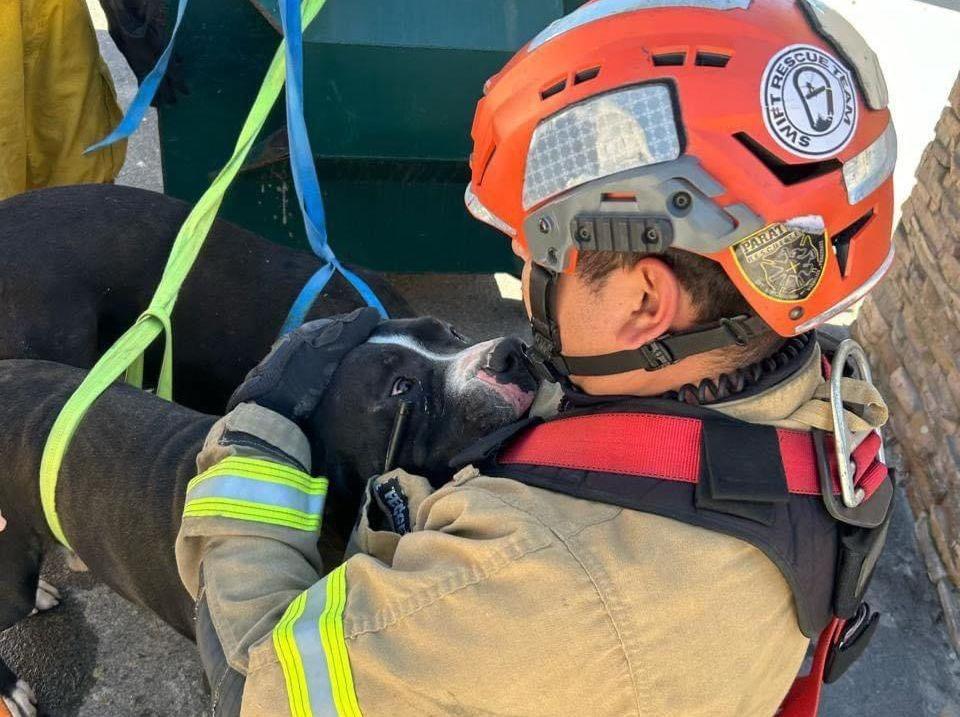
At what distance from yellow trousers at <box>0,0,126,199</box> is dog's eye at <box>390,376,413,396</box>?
8.99ft

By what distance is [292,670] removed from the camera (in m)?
1.47

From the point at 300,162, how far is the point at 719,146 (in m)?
1.51

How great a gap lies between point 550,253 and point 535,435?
0.34m

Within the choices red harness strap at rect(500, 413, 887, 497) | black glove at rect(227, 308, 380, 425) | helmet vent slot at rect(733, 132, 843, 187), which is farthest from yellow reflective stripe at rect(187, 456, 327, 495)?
helmet vent slot at rect(733, 132, 843, 187)

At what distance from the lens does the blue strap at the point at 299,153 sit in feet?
8.38

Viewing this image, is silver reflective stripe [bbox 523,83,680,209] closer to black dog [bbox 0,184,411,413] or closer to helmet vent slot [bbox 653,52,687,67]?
helmet vent slot [bbox 653,52,687,67]

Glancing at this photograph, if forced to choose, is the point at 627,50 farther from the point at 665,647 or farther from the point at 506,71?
the point at 665,647

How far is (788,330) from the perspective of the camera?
5.19 feet

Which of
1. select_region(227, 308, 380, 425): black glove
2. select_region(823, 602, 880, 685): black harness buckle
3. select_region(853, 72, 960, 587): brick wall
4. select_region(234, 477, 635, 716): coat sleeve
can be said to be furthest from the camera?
select_region(853, 72, 960, 587): brick wall

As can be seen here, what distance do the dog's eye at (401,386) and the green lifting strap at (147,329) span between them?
0.67m

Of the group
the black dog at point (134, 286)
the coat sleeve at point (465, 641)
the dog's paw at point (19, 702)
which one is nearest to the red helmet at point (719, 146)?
the coat sleeve at point (465, 641)

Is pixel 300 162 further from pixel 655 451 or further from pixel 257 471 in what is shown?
pixel 655 451

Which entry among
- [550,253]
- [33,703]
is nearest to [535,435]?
[550,253]

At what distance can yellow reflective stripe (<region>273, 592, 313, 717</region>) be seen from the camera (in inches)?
57.6
